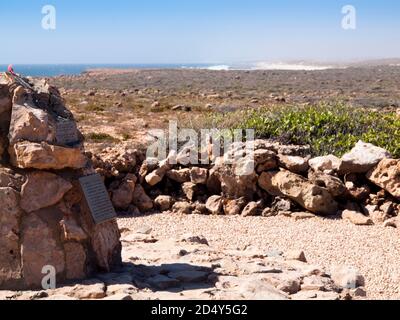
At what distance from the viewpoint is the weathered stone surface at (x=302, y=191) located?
10539 mm

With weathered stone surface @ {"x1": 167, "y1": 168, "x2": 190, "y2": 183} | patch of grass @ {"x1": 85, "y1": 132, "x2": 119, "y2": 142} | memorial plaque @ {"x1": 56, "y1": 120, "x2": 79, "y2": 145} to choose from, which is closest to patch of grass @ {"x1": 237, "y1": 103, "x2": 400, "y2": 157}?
weathered stone surface @ {"x1": 167, "y1": 168, "x2": 190, "y2": 183}

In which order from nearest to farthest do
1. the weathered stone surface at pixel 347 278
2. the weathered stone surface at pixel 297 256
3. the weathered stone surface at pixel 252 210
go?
the weathered stone surface at pixel 347 278, the weathered stone surface at pixel 297 256, the weathered stone surface at pixel 252 210

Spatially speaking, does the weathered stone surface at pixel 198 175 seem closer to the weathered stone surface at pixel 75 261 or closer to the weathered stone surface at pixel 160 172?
the weathered stone surface at pixel 160 172

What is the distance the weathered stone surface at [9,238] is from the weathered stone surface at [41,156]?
1.18 ft

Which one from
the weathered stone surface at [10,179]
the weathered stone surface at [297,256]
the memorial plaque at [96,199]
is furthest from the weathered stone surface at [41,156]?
the weathered stone surface at [297,256]

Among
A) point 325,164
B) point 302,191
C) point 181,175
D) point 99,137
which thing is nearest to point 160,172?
point 181,175

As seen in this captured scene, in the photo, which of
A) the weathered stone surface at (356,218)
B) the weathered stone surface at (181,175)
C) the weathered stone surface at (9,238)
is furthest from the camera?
the weathered stone surface at (181,175)

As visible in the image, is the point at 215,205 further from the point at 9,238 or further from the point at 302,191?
the point at 9,238

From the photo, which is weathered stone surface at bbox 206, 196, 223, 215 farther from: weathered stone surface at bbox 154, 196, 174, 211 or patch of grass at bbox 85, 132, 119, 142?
patch of grass at bbox 85, 132, 119, 142

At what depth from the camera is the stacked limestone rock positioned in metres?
10.6

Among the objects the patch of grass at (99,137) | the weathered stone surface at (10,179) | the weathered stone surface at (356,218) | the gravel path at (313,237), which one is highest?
the weathered stone surface at (10,179)

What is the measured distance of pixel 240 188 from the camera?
442 inches
